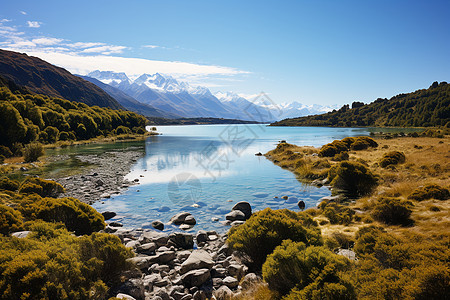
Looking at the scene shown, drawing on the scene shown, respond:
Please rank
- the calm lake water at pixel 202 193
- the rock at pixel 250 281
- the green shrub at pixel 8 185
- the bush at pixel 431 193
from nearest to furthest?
the rock at pixel 250 281, the bush at pixel 431 193, the calm lake water at pixel 202 193, the green shrub at pixel 8 185

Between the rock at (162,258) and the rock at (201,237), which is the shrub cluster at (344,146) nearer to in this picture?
the rock at (201,237)

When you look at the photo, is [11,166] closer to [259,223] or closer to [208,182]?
[208,182]

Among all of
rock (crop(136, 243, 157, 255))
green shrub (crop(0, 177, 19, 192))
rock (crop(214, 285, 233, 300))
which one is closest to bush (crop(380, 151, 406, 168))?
rock (crop(214, 285, 233, 300))

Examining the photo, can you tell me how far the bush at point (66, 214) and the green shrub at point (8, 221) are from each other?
151 cm

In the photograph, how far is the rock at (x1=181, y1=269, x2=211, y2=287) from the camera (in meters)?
9.21

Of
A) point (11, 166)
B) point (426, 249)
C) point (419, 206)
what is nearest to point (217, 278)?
point (426, 249)

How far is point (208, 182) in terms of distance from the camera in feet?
100

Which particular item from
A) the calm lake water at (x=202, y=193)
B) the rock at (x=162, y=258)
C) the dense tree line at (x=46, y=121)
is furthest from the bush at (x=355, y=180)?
the dense tree line at (x=46, y=121)

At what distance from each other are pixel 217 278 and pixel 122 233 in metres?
7.60

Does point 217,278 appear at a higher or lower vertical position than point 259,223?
lower

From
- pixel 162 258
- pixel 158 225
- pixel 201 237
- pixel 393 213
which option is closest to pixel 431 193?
pixel 393 213

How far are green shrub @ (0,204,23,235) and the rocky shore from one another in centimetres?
454

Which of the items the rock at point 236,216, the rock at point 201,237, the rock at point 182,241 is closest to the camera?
the rock at point 182,241

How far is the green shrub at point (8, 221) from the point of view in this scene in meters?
9.92
